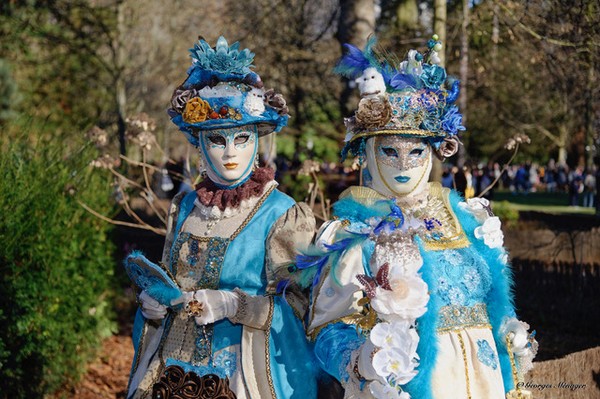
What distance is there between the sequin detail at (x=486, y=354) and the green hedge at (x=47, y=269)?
3.32 m

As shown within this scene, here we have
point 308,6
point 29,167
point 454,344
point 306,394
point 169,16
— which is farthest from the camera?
point 169,16

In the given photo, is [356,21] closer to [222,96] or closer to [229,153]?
[222,96]

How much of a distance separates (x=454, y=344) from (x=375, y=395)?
0.45 m

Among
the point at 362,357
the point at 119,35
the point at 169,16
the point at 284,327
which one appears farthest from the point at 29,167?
the point at 169,16

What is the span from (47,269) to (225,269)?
9.21 ft

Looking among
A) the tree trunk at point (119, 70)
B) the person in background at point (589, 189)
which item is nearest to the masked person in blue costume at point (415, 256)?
the tree trunk at point (119, 70)

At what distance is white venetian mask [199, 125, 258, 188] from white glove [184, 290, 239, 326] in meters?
0.61

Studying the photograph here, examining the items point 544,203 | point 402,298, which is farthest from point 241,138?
point 544,203

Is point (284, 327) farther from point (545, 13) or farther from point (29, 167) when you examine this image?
point (545, 13)

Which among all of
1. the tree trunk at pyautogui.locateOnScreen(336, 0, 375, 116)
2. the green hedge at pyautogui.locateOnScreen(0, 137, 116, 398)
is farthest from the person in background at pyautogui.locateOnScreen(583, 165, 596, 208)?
the green hedge at pyautogui.locateOnScreen(0, 137, 116, 398)

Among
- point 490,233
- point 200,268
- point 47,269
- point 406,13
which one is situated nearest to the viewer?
point 490,233

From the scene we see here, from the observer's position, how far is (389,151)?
3660 millimetres

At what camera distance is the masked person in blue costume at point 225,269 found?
3.90 meters

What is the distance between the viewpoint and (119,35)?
548 inches
